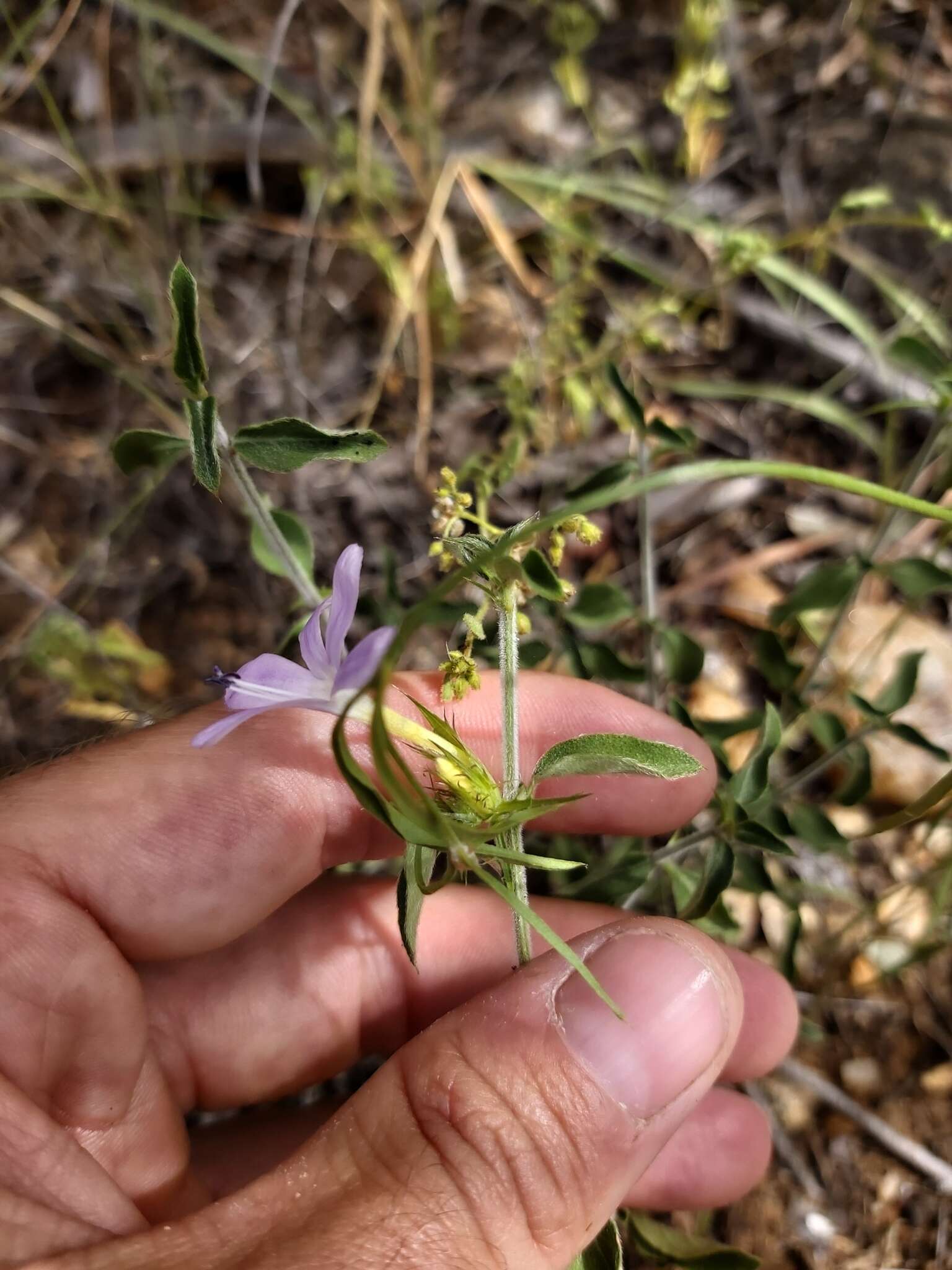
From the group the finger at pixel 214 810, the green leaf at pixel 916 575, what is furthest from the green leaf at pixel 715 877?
the green leaf at pixel 916 575

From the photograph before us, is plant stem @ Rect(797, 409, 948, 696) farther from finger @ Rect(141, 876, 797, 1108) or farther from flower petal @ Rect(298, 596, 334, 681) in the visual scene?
flower petal @ Rect(298, 596, 334, 681)

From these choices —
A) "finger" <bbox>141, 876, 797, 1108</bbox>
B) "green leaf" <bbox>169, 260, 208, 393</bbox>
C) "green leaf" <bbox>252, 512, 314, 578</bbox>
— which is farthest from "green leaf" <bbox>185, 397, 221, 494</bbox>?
→ "finger" <bbox>141, 876, 797, 1108</bbox>

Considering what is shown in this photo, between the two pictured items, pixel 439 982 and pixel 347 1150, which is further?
pixel 439 982

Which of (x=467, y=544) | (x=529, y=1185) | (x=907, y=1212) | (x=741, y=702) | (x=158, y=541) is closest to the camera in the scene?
(x=467, y=544)

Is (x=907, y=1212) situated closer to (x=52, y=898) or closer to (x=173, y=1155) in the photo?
(x=173, y=1155)

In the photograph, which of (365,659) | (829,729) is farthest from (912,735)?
(365,659)

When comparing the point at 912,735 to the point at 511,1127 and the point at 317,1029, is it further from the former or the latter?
the point at 317,1029

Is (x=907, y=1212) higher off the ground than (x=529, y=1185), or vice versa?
(x=529, y=1185)

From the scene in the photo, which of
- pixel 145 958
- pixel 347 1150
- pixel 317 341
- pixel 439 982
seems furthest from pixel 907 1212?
pixel 317 341
